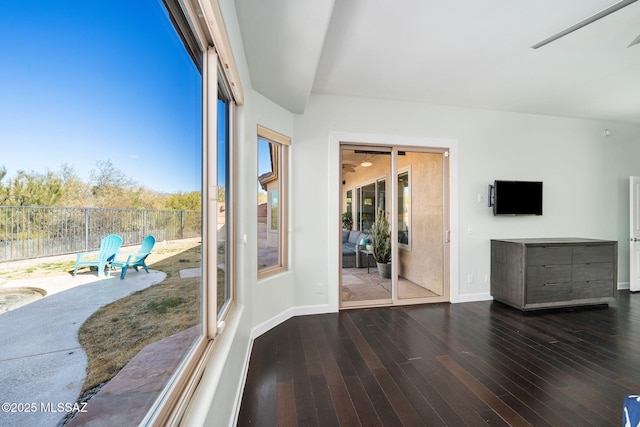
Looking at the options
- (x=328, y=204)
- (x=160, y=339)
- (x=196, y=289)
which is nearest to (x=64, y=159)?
(x=160, y=339)

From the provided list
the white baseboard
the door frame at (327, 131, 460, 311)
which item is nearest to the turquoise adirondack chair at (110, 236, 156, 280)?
the door frame at (327, 131, 460, 311)

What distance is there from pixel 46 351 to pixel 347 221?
3458 millimetres

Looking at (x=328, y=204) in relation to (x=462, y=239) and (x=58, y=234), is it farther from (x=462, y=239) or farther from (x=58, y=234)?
(x=58, y=234)

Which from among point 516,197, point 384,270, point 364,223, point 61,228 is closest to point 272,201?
point 364,223

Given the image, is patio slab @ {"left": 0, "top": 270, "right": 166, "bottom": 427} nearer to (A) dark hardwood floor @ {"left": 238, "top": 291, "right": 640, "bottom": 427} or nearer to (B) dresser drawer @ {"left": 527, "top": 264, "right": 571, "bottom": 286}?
(A) dark hardwood floor @ {"left": 238, "top": 291, "right": 640, "bottom": 427}

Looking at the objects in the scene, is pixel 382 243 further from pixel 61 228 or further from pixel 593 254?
pixel 61 228

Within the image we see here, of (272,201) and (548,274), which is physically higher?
(272,201)

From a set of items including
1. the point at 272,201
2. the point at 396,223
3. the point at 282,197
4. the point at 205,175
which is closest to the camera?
the point at 205,175

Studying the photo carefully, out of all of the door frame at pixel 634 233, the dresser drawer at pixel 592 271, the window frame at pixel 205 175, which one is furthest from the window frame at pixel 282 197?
the door frame at pixel 634 233

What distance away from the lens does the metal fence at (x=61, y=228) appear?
1.45 feet

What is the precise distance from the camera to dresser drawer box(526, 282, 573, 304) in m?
3.50

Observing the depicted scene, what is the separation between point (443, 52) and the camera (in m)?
2.64

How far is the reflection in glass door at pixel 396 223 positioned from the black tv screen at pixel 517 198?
28.9 inches

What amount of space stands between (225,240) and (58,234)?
1530mm
